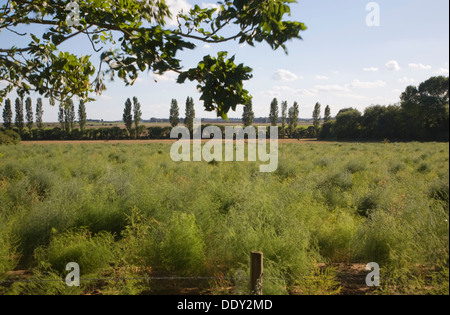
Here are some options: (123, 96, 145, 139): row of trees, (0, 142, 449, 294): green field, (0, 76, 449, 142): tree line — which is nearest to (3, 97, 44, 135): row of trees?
(0, 76, 449, 142): tree line

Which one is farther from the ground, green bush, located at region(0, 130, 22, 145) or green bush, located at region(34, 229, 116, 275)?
green bush, located at region(0, 130, 22, 145)

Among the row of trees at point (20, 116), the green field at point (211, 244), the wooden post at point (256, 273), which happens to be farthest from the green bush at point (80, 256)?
the row of trees at point (20, 116)

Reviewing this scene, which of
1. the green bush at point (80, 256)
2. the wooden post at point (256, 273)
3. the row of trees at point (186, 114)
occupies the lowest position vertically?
the green bush at point (80, 256)

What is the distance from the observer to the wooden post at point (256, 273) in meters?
3.26

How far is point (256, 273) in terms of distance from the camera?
329 centimetres

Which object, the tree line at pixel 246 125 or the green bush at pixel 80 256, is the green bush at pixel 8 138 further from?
the green bush at pixel 80 256

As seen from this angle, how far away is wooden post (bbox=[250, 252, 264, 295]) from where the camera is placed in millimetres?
3256

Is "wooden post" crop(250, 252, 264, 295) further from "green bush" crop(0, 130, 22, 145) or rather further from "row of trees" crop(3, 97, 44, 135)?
"row of trees" crop(3, 97, 44, 135)

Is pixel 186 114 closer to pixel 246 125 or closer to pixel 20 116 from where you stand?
pixel 246 125

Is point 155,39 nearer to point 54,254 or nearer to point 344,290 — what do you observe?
point 54,254

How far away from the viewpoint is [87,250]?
4621 millimetres

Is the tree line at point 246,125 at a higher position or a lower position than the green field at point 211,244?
higher
